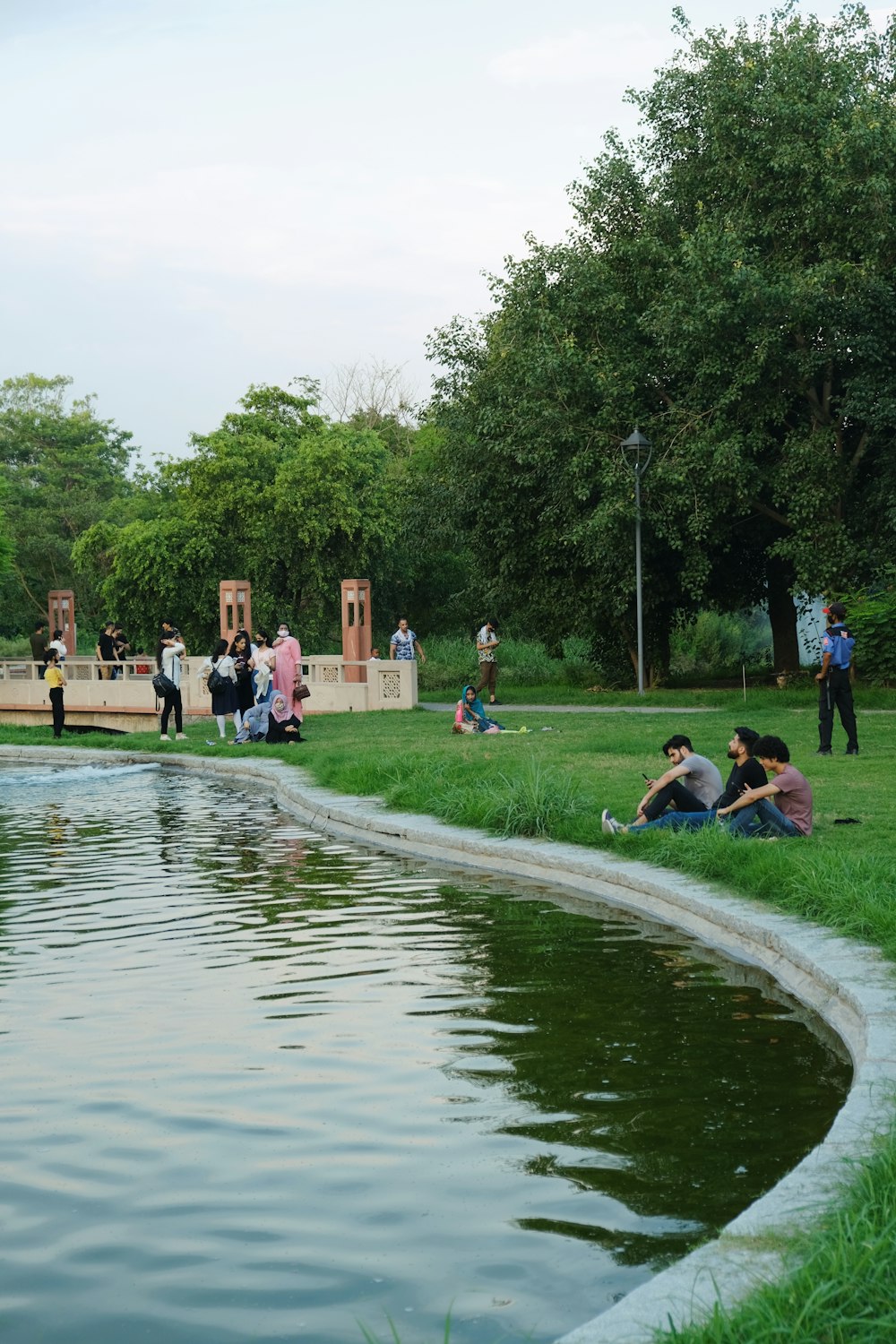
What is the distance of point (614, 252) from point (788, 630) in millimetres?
8775

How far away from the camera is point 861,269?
91.4 feet

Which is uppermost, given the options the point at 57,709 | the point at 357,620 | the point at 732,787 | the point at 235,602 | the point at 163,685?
the point at 235,602

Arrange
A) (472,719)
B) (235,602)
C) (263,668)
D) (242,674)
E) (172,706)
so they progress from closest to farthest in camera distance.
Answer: (472,719) → (263,668) → (242,674) → (172,706) → (235,602)

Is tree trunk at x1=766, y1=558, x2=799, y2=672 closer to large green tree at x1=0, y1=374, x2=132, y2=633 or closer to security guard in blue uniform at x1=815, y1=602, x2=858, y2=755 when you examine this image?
security guard in blue uniform at x1=815, y1=602, x2=858, y2=755

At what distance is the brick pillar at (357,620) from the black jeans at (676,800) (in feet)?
68.6

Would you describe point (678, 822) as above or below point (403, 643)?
below

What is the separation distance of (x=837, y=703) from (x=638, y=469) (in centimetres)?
1087

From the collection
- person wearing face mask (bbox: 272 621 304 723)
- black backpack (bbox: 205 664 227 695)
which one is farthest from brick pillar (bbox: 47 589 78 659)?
person wearing face mask (bbox: 272 621 304 723)

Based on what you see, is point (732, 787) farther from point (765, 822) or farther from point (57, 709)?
point (57, 709)

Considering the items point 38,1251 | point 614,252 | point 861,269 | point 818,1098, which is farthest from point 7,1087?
point 614,252

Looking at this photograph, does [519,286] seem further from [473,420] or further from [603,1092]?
[603,1092]

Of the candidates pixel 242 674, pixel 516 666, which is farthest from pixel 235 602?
pixel 516 666

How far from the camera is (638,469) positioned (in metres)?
28.7

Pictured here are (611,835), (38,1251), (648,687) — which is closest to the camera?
(38,1251)
